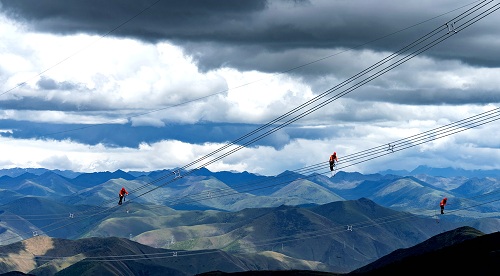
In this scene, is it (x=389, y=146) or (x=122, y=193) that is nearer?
(x=389, y=146)

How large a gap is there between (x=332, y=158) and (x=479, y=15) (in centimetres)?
5883

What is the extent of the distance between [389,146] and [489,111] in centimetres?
2151

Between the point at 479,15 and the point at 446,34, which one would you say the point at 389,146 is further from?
the point at 479,15

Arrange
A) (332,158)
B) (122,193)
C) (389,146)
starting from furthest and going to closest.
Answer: (122,193) → (332,158) → (389,146)

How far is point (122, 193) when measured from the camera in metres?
170

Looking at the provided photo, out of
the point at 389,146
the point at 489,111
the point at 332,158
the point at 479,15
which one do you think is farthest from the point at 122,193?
the point at 479,15

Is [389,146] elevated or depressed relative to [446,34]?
depressed

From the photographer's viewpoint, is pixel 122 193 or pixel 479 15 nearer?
pixel 479 15

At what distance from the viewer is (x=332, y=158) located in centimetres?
14050

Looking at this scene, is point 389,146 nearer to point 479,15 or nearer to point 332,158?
point 332,158

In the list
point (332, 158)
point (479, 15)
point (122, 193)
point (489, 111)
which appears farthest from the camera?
point (122, 193)

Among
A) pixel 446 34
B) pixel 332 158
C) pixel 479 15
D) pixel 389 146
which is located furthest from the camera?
pixel 332 158

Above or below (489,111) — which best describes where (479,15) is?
above

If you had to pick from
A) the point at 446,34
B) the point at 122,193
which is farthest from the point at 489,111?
the point at 122,193
